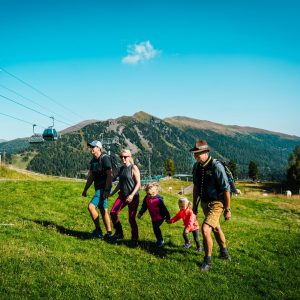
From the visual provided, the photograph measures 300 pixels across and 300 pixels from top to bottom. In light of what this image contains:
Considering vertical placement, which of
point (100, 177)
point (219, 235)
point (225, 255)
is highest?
point (100, 177)

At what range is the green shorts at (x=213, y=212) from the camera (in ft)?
33.9

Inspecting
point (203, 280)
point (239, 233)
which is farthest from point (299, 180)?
point (203, 280)

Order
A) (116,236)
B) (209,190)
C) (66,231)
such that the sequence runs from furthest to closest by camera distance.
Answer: (66,231) → (116,236) → (209,190)

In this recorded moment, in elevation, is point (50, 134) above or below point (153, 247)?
above

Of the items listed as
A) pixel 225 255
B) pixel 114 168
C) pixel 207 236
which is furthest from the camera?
pixel 114 168

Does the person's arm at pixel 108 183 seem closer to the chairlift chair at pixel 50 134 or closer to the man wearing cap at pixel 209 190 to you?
the man wearing cap at pixel 209 190

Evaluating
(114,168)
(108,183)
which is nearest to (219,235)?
(108,183)

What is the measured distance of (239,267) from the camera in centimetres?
1071

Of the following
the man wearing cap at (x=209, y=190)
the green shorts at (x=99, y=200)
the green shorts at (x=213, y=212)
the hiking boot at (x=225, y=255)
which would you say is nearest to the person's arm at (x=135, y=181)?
the green shorts at (x=99, y=200)

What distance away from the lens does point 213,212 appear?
1047 centimetres

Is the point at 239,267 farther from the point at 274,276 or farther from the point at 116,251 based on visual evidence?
the point at 116,251

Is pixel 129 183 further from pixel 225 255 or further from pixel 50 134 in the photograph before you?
pixel 50 134

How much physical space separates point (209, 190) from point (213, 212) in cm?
67

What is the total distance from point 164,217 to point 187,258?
5.23 feet
